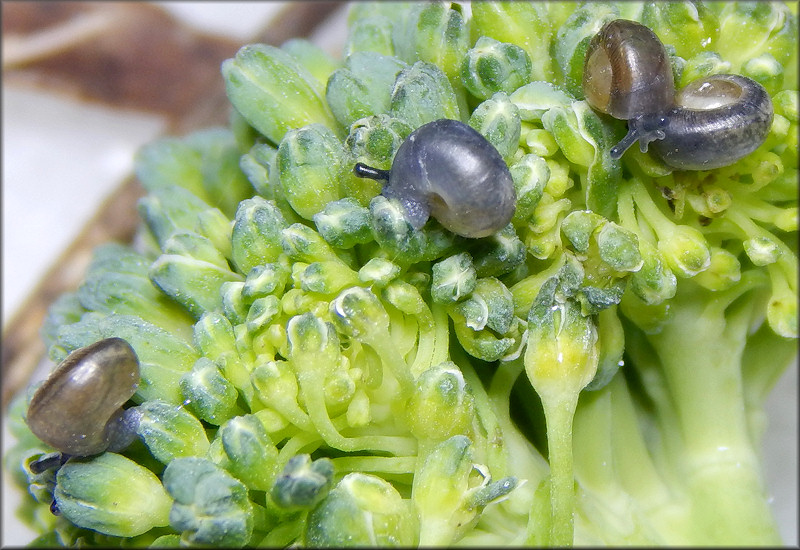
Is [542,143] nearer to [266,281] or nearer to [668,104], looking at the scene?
[668,104]

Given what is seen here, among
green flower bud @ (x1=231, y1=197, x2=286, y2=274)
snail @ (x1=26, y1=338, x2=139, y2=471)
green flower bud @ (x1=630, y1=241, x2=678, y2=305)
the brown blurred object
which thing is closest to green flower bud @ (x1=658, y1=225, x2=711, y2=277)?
green flower bud @ (x1=630, y1=241, x2=678, y2=305)

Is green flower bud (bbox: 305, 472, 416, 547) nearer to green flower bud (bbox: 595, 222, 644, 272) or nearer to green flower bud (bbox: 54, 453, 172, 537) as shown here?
green flower bud (bbox: 54, 453, 172, 537)

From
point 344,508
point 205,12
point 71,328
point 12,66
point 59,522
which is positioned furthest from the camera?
point 205,12

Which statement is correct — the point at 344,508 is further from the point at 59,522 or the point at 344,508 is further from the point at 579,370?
the point at 59,522

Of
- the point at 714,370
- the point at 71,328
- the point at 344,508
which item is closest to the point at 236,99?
the point at 71,328

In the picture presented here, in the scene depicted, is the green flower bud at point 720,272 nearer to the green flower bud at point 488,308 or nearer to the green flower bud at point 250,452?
the green flower bud at point 488,308

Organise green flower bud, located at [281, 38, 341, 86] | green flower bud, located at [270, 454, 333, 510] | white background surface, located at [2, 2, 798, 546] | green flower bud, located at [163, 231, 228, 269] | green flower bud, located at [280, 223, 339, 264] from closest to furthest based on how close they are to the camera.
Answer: green flower bud, located at [270, 454, 333, 510] < green flower bud, located at [280, 223, 339, 264] < green flower bud, located at [163, 231, 228, 269] < green flower bud, located at [281, 38, 341, 86] < white background surface, located at [2, 2, 798, 546]
